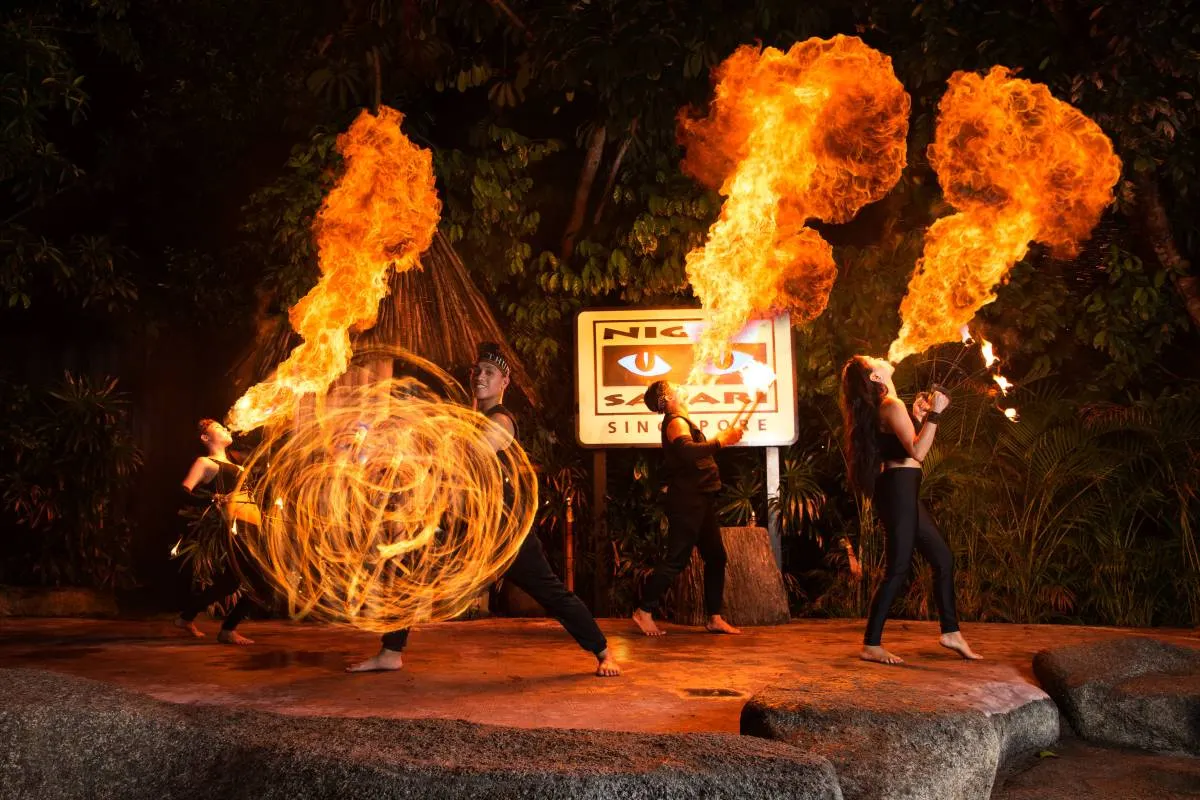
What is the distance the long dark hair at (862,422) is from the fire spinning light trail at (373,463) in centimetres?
209

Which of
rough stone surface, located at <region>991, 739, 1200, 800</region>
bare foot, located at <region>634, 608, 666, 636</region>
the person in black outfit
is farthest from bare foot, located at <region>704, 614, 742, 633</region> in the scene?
rough stone surface, located at <region>991, 739, 1200, 800</region>

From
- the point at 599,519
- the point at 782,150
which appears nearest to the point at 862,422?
the point at 782,150

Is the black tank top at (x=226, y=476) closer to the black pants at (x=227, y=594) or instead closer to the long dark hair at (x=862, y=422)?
the black pants at (x=227, y=594)

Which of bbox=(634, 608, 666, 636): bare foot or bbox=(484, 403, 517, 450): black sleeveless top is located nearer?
bbox=(484, 403, 517, 450): black sleeveless top

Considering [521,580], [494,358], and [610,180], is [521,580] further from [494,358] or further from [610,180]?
[610,180]

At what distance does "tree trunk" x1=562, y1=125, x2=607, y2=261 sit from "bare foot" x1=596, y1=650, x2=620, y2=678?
601cm

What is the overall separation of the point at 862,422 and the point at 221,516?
5.04 metres

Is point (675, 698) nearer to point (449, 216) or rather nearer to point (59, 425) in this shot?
point (449, 216)

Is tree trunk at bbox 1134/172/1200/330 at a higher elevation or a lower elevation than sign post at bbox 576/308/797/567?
higher

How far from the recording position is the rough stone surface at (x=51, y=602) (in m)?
11.0

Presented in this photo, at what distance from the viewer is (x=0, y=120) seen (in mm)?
9773

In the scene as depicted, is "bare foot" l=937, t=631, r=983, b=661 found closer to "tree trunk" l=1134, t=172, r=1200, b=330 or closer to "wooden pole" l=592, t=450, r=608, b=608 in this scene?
"wooden pole" l=592, t=450, r=608, b=608

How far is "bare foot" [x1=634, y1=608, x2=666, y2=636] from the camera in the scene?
9.02 meters

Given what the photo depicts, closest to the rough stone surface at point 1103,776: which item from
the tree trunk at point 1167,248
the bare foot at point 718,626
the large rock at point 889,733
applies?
the large rock at point 889,733
